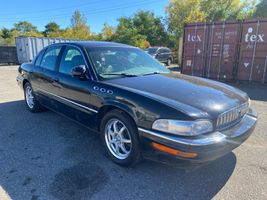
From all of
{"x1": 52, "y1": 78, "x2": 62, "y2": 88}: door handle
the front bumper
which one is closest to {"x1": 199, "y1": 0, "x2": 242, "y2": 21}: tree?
{"x1": 52, "y1": 78, "x2": 62, "y2": 88}: door handle

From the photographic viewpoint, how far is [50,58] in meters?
4.29

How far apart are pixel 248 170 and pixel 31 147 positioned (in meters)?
3.15

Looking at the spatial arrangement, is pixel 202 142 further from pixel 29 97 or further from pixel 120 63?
pixel 29 97

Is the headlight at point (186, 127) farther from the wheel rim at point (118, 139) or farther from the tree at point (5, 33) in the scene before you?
the tree at point (5, 33)

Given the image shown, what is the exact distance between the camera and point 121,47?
3.88m

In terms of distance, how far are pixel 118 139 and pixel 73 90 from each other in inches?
44.3

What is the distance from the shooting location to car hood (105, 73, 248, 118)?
2352mm

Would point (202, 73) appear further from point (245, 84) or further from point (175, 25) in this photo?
point (175, 25)

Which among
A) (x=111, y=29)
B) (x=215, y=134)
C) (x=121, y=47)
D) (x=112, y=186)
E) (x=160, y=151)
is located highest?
(x=111, y=29)

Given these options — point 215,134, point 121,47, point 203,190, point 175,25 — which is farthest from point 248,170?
point 175,25

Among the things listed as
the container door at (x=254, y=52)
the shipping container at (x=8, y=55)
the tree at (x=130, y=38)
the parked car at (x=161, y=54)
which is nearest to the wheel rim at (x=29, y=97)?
the container door at (x=254, y=52)

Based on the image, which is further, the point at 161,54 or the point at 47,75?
the point at 161,54

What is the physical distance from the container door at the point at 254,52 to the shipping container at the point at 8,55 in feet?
59.4

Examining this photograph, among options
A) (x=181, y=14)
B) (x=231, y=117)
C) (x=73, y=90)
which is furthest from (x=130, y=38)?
(x=231, y=117)
